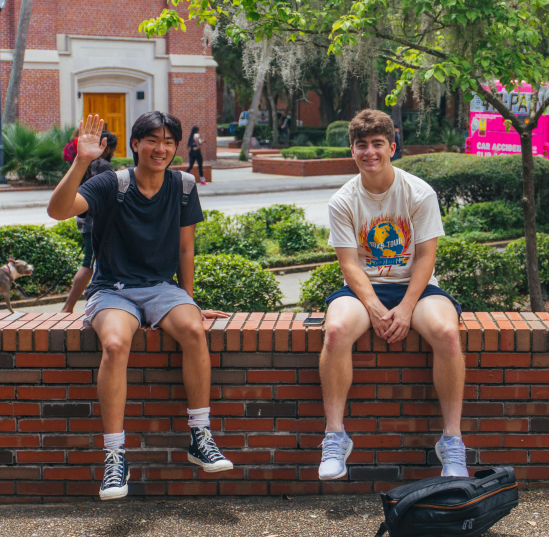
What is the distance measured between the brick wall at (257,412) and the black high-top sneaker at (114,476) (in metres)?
0.32

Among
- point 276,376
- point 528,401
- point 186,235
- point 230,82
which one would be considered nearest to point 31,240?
point 186,235

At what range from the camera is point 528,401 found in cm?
353

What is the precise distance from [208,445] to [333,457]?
560 mm

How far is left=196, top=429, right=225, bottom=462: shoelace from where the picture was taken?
11.0 feet

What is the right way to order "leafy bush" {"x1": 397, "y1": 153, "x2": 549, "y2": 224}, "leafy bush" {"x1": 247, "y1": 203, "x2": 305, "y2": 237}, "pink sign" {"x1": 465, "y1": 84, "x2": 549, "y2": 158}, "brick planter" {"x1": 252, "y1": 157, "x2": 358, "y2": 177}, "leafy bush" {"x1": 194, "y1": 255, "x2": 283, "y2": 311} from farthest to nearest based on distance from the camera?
"brick planter" {"x1": 252, "y1": 157, "x2": 358, "y2": 177}, "pink sign" {"x1": 465, "y1": 84, "x2": 549, "y2": 158}, "leafy bush" {"x1": 397, "y1": 153, "x2": 549, "y2": 224}, "leafy bush" {"x1": 247, "y1": 203, "x2": 305, "y2": 237}, "leafy bush" {"x1": 194, "y1": 255, "x2": 283, "y2": 311}

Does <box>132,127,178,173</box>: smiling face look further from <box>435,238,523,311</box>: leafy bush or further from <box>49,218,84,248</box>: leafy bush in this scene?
<box>49,218,84,248</box>: leafy bush

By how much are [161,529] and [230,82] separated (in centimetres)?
3832

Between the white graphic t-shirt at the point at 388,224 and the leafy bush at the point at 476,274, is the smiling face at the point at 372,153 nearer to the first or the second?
the white graphic t-shirt at the point at 388,224

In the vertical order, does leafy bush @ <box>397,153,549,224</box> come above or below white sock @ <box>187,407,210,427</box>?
above

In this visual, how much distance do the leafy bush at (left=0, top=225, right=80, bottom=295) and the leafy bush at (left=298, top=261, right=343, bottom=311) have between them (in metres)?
3.23

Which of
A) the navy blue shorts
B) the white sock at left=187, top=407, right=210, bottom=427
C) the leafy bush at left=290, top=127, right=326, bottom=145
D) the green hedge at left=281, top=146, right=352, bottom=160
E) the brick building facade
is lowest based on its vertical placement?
the white sock at left=187, top=407, right=210, bottom=427

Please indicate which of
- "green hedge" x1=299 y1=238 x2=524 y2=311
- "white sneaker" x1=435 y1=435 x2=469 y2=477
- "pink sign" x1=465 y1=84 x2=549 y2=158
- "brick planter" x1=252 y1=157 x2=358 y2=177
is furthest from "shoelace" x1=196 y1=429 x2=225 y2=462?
"brick planter" x1=252 y1=157 x2=358 y2=177

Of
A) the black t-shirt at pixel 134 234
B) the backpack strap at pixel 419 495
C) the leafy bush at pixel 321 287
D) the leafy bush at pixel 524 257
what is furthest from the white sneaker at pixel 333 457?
the leafy bush at pixel 524 257

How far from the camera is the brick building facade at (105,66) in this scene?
25156mm
